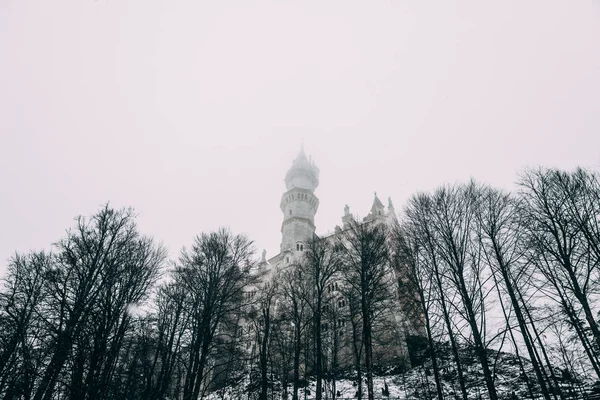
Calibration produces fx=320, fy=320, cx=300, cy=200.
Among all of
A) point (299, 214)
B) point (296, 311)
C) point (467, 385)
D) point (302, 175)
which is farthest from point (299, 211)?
point (467, 385)

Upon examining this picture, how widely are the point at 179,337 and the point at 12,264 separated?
34.4 feet

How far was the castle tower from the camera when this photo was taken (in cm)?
5331

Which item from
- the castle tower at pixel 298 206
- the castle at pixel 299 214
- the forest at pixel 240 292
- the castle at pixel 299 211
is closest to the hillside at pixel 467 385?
the forest at pixel 240 292

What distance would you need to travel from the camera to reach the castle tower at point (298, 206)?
53.3 metres

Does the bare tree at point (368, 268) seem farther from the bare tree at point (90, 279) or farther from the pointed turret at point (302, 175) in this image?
the pointed turret at point (302, 175)

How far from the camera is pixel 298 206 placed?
57.8m

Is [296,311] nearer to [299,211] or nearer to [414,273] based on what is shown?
[414,273]

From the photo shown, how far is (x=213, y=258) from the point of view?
1988 cm

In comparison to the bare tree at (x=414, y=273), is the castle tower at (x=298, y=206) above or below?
above

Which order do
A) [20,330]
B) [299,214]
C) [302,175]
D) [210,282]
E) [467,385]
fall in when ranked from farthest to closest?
1. [302,175]
2. [299,214]
3. [467,385]
4. [210,282]
5. [20,330]

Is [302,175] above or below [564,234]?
above

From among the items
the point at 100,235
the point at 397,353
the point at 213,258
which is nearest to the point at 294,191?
the point at 397,353

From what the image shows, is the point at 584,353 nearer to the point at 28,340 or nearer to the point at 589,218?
the point at 589,218

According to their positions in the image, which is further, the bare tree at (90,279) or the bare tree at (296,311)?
the bare tree at (296,311)
